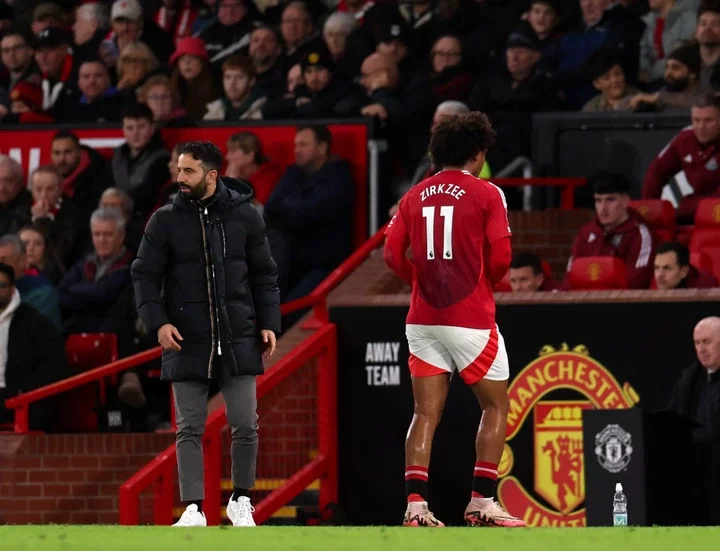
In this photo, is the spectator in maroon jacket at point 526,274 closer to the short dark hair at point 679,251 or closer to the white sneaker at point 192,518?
the short dark hair at point 679,251

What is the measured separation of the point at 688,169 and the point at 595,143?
3.85 feet

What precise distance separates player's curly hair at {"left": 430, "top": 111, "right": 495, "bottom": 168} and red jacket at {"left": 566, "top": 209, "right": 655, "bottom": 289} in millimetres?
3786

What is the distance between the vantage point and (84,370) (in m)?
13.4

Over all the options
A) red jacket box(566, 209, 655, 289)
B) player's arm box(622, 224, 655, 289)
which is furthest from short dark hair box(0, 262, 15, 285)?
player's arm box(622, 224, 655, 289)

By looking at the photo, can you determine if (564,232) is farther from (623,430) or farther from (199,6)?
(199,6)

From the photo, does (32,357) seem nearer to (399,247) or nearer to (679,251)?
(679,251)

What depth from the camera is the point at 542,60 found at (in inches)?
579

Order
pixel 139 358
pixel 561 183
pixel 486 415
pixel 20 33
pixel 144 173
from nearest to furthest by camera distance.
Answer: pixel 486 415 < pixel 139 358 < pixel 561 183 < pixel 144 173 < pixel 20 33

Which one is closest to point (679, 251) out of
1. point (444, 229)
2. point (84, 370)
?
point (444, 229)

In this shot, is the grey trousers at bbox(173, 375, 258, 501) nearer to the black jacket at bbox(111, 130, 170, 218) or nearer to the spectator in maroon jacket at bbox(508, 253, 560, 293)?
the spectator in maroon jacket at bbox(508, 253, 560, 293)

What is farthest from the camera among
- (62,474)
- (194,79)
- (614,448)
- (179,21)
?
(179,21)

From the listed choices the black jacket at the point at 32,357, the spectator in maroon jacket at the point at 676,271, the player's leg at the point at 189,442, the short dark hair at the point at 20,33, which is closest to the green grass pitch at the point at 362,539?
the player's leg at the point at 189,442

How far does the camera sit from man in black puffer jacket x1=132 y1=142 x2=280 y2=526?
8.59m

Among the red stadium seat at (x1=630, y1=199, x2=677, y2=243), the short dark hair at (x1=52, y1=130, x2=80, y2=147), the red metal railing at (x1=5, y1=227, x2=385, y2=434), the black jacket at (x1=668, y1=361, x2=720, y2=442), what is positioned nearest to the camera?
the black jacket at (x1=668, y1=361, x2=720, y2=442)
